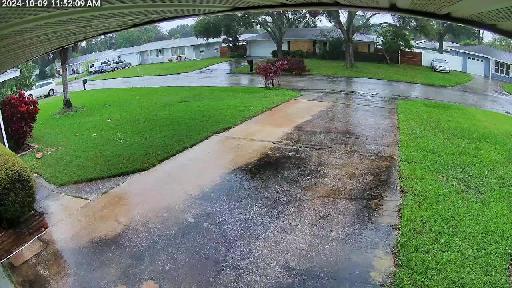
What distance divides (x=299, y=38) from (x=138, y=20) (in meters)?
38.4

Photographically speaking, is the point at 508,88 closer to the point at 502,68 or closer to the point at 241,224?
the point at 502,68

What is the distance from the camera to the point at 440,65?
31.6 m

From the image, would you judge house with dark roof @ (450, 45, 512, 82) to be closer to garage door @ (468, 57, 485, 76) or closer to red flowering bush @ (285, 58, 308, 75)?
garage door @ (468, 57, 485, 76)

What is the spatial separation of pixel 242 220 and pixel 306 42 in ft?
113

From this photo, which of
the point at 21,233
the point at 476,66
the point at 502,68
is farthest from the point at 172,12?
the point at 476,66

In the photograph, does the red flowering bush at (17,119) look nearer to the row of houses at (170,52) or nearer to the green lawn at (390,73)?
the green lawn at (390,73)

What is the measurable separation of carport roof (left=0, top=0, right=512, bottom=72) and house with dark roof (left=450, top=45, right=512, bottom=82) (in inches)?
1178

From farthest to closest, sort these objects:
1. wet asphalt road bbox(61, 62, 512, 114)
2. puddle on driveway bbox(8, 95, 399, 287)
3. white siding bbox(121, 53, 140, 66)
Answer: white siding bbox(121, 53, 140, 66) → wet asphalt road bbox(61, 62, 512, 114) → puddle on driveway bbox(8, 95, 399, 287)

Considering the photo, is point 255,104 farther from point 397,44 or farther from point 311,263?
point 397,44

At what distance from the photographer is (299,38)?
3981cm

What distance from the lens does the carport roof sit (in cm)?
188

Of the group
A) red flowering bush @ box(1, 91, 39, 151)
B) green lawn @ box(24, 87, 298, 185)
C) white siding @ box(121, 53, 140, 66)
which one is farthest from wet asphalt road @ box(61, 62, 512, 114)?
white siding @ box(121, 53, 140, 66)

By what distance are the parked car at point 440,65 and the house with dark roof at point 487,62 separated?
4.91ft

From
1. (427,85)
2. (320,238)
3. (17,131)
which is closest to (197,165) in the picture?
(320,238)
